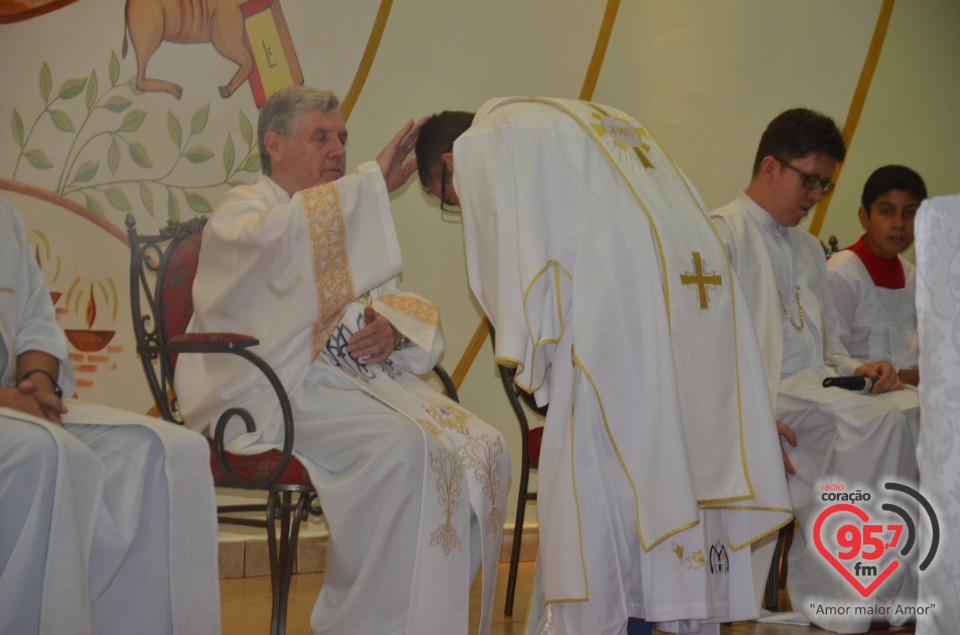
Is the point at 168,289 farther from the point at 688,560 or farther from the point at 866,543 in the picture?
the point at 866,543

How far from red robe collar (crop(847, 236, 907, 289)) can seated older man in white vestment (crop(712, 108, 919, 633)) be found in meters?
0.64

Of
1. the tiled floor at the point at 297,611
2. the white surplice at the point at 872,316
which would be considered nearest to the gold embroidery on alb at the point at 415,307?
the tiled floor at the point at 297,611

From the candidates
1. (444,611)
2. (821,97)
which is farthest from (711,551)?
(821,97)

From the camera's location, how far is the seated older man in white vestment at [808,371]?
427cm

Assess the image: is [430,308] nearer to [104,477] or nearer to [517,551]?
[517,551]

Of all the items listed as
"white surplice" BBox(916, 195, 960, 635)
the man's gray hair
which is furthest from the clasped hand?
"white surplice" BBox(916, 195, 960, 635)

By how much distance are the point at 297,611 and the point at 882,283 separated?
131 inches

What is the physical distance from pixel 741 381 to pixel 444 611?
1100 millimetres

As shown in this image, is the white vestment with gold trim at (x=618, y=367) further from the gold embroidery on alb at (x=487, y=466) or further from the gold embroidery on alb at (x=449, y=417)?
the gold embroidery on alb at (x=449, y=417)

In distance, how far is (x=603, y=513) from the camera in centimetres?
290

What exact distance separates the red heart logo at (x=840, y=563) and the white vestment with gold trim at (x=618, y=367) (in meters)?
1.37

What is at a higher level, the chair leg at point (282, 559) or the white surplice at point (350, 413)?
the white surplice at point (350, 413)

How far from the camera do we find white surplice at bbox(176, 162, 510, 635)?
9.98ft

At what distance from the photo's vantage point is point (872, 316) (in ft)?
17.4
